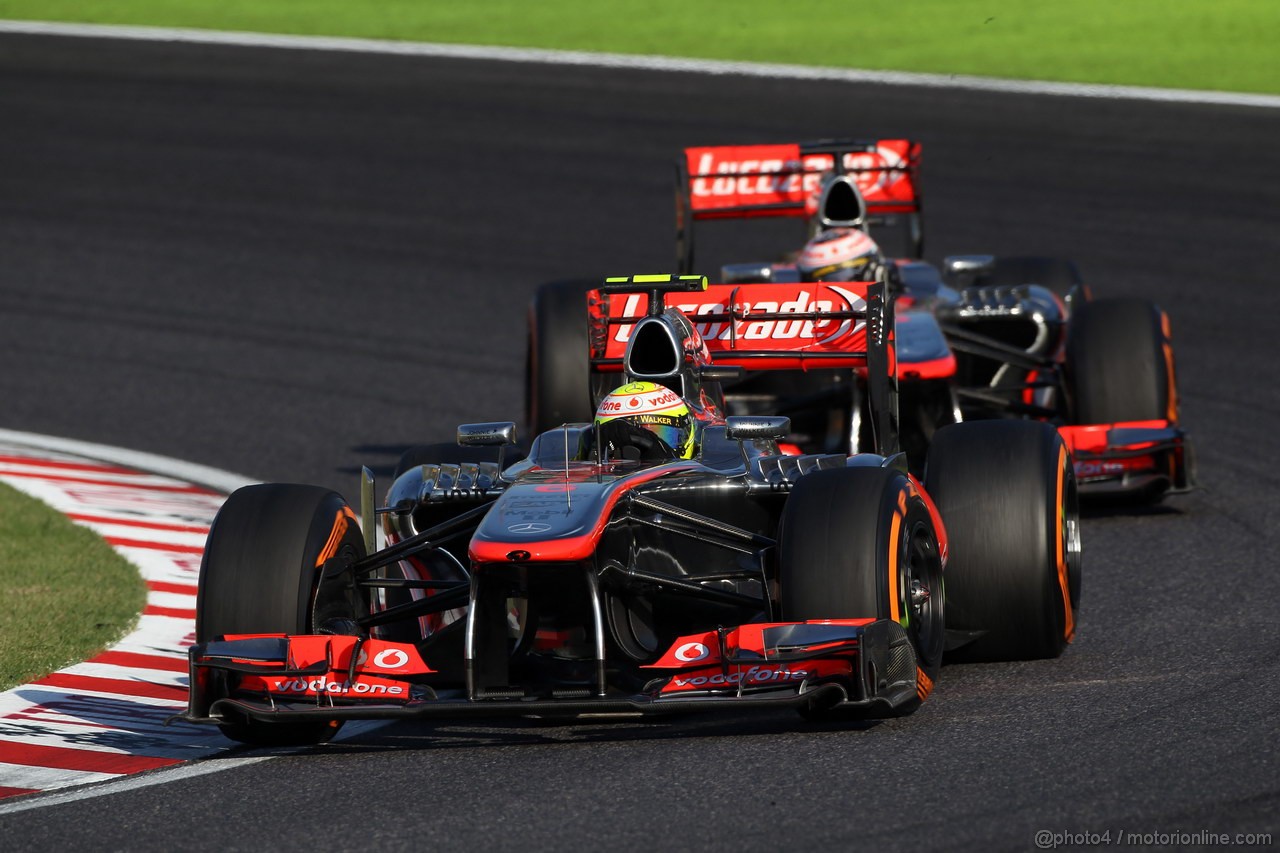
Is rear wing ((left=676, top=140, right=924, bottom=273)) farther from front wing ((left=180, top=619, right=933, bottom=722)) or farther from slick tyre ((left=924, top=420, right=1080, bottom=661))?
front wing ((left=180, top=619, right=933, bottom=722))

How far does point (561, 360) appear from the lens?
12062mm

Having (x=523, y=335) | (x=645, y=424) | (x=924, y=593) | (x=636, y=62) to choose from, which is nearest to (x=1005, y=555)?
(x=924, y=593)

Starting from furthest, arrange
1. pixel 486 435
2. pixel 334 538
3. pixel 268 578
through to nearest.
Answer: pixel 486 435
pixel 334 538
pixel 268 578

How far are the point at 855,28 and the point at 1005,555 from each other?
20.6 metres

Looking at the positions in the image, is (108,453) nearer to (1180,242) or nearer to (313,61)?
(1180,242)

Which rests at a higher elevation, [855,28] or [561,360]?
[855,28]

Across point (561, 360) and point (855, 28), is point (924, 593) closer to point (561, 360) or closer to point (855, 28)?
point (561, 360)

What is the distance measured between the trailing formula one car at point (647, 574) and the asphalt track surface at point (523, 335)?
21cm

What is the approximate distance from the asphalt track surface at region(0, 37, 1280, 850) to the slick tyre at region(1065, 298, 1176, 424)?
1.90ft

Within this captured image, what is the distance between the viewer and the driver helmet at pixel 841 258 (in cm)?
1248

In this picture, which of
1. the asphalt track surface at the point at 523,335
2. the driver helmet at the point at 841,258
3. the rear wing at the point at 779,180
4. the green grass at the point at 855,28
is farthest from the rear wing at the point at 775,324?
the green grass at the point at 855,28

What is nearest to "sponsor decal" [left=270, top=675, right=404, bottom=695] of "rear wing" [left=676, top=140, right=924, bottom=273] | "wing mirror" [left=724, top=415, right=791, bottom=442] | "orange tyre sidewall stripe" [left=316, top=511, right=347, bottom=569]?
"orange tyre sidewall stripe" [left=316, top=511, right=347, bottom=569]

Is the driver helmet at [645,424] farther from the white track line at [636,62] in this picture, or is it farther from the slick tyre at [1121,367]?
the white track line at [636,62]

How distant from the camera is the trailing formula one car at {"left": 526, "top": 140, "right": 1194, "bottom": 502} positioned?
36.6 ft
